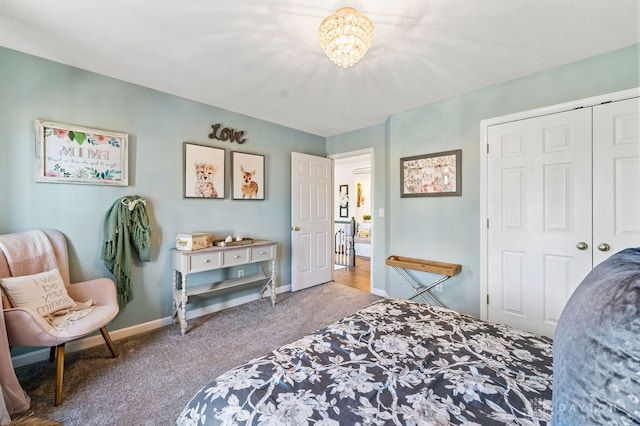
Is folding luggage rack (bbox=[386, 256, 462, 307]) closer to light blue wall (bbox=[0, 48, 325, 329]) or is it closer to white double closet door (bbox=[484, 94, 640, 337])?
white double closet door (bbox=[484, 94, 640, 337])

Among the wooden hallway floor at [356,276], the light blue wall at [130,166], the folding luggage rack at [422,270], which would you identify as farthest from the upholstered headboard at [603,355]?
the wooden hallway floor at [356,276]

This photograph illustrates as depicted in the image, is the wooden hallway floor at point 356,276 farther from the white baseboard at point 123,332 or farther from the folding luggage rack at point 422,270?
the white baseboard at point 123,332

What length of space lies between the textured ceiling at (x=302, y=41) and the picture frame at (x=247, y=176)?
2.77 ft

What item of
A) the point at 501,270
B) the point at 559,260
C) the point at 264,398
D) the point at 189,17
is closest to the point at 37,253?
the point at 189,17

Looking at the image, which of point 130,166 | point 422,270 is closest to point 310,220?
point 422,270

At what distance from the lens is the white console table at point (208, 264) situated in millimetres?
2559

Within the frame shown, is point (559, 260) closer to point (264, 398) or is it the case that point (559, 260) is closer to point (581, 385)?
point (581, 385)

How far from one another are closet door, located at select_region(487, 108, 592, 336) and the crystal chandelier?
1867mm

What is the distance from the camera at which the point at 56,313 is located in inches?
72.4

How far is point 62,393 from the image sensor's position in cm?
169

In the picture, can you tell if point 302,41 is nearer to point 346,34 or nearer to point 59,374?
point 346,34

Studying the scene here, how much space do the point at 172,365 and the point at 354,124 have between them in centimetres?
350

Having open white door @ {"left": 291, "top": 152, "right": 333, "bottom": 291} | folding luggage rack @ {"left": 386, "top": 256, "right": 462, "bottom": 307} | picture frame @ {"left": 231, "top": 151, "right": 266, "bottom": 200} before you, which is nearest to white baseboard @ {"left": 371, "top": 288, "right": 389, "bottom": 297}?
folding luggage rack @ {"left": 386, "top": 256, "right": 462, "bottom": 307}

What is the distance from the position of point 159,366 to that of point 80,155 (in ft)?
6.38
